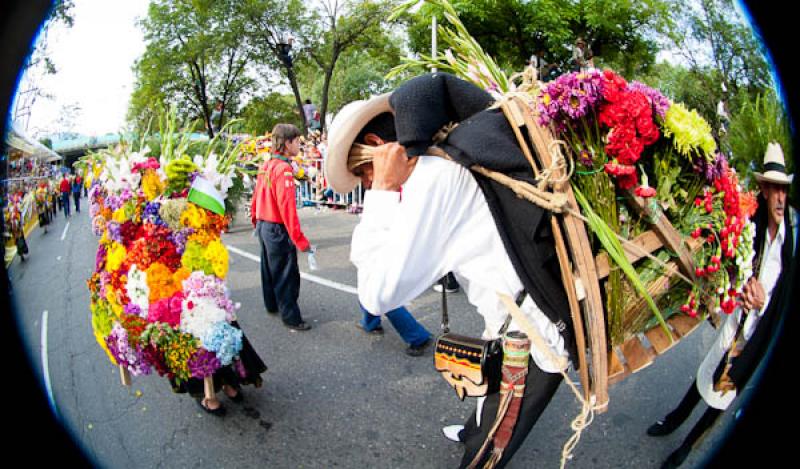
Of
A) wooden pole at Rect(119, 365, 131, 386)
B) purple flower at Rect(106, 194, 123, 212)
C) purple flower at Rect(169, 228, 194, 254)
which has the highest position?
purple flower at Rect(106, 194, 123, 212)

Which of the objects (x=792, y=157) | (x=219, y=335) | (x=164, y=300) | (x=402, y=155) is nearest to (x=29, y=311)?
(x=164, y=300)

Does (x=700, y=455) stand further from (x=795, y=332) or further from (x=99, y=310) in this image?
(x=99, y=310)

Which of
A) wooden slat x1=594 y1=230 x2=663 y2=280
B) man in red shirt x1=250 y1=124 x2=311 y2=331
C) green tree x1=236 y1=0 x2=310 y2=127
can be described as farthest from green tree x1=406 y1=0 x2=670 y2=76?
wooden slat x1=594 y1=230 x2=663 y2=280

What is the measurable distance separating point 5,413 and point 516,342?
186 centimetres

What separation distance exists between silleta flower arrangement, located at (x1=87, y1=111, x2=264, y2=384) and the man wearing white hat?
2358 millimetres

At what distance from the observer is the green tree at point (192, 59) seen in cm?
188

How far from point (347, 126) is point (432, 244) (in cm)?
52

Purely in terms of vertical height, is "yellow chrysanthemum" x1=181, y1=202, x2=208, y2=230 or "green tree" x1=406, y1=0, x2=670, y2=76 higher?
"green tree" x1=406, y1=0, x2=670, y2=76

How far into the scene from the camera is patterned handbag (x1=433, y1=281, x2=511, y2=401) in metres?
1.60

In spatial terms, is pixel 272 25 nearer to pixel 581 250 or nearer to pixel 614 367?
pixel 581 250

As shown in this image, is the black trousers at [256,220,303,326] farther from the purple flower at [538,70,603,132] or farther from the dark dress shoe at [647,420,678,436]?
the purple flower at [538,70,603,132]

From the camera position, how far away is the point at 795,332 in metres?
1.34

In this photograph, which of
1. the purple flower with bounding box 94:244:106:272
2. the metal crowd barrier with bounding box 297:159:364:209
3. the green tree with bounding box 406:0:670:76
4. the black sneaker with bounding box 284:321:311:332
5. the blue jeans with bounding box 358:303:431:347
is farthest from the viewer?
the metal crowd barrier with bounding box 297:159:364:209

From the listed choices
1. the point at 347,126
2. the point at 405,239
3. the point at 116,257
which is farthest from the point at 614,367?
the point at 116,257
